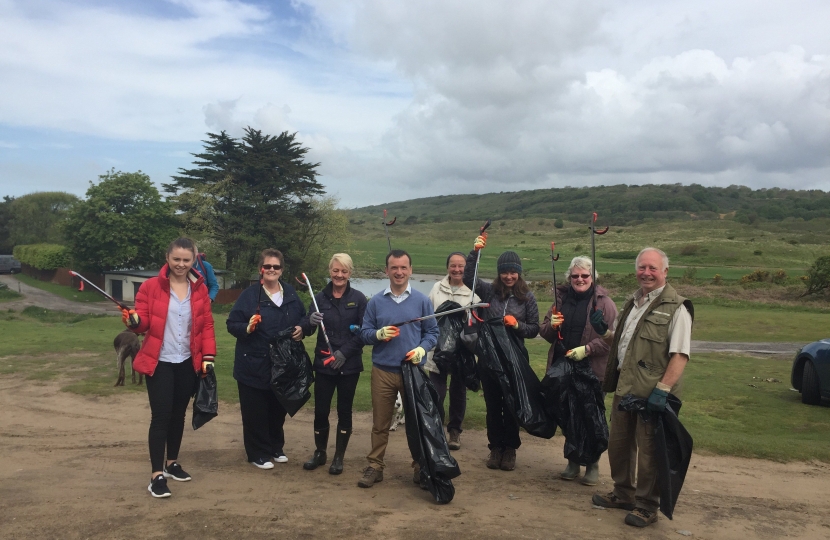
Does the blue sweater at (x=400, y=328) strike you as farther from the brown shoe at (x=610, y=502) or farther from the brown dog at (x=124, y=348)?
the brown dog at (x=124, y=348)

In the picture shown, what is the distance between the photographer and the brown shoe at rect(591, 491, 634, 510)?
4562 mm

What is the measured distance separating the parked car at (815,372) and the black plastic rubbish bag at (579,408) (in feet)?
17.2

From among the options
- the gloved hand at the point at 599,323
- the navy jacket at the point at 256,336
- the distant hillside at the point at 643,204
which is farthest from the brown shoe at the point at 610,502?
the distant hillside at the point at 643,204

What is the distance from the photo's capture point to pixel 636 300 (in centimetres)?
462

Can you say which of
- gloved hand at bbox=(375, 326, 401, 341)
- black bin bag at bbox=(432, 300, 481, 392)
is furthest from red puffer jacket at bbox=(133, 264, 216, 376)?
black bin bag at bbox=(432, 300, 481, 392)

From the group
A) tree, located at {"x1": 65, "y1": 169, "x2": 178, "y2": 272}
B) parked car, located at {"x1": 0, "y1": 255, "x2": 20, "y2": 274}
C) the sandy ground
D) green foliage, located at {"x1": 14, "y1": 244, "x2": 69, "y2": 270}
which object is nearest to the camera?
the sandy ground

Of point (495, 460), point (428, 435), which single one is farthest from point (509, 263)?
point (495, 460)

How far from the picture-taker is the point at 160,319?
183 inches

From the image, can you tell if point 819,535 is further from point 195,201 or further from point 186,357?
point 195,201

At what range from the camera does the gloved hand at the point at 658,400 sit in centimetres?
412

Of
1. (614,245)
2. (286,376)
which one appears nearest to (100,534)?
(286,376)

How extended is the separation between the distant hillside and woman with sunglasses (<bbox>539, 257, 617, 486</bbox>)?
90.8 metres

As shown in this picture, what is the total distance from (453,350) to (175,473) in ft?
8.30

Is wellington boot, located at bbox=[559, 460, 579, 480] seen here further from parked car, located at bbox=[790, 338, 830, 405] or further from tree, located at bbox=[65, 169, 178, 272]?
tree, located at bbox=[65, 169, 178, 272]
